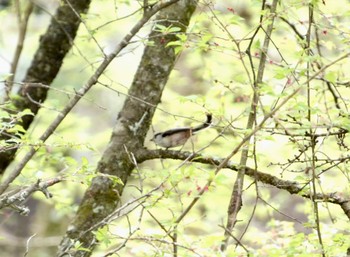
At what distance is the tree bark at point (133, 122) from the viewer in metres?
3.86

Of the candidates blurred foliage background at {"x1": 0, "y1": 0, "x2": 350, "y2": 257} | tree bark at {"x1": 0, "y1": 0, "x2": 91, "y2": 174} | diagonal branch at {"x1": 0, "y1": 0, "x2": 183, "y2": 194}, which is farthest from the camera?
tree bark at {"x1": 0, "y1": 0, "x2": 91, "y2": 174}

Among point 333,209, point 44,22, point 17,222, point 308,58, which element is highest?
point 44,22

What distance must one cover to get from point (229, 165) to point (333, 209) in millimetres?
4432

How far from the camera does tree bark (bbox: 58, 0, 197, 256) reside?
386 cm

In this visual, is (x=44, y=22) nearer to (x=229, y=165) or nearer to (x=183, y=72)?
(x=183, y=72)

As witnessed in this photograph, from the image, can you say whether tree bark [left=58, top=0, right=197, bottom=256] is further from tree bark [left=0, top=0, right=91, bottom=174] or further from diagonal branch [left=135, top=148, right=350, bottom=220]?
tree bark [left=0, top=0, right=91, bottom=174]

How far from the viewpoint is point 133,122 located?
13.1 feet

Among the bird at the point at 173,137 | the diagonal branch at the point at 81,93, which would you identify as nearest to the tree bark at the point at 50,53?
the bird at the point at 173,137

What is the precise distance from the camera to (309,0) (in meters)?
2.98

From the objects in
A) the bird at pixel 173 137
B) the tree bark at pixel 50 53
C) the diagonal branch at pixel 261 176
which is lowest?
the diagonal branch at pixel 261 176

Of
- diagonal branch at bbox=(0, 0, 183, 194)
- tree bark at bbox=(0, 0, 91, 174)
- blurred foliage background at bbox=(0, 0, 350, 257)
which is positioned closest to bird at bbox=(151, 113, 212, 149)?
blurred foliage background at bbox=(0, 0, 350, 257)

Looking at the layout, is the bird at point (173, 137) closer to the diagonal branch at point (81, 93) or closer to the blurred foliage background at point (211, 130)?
the blurred foliage background at point (211, 130)

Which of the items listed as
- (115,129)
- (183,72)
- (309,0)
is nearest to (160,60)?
(115,129)

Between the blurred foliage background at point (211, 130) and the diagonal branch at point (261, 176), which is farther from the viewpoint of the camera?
the diagonal branch at point (261, 176)
